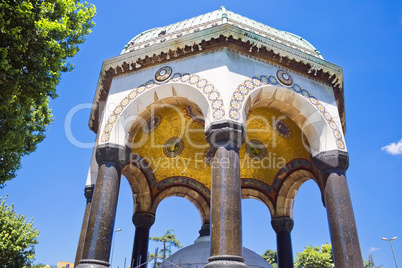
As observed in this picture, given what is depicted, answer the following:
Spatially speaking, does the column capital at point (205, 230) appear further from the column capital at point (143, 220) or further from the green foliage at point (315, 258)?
the green foliage at point (315, 258)

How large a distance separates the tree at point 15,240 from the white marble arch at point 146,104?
8.56 meters

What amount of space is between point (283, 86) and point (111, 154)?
16.5ft

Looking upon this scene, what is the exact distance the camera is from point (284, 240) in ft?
41.3

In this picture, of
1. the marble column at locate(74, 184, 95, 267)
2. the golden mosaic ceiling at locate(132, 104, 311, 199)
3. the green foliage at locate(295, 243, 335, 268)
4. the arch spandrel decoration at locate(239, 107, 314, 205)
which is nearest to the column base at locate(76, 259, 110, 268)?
the marble column at locate(74, 184, 95, 267)

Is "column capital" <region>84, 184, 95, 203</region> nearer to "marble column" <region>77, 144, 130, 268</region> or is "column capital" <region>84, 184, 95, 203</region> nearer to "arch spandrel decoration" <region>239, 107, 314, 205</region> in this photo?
"marble column" <region>77, 144, 130, 268</region>

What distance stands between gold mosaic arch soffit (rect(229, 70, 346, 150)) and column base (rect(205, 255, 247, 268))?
Result: 321 centimetres

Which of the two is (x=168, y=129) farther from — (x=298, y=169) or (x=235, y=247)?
(x=235, y=247)

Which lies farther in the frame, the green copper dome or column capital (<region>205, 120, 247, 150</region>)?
the green copper dome

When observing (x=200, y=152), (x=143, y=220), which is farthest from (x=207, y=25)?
(x=143, y=220)

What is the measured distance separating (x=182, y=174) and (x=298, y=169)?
4.82 metres

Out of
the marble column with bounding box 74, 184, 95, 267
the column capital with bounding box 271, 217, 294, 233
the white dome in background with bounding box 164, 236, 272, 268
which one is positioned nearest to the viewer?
the marble column with bounding box 74, 184, 95, 267

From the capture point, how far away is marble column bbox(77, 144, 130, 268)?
7141 millimetres

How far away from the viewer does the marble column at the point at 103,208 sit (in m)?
7.14

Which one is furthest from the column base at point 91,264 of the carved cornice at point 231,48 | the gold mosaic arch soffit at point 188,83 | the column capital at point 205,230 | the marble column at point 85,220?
the column capital at point 205,230
